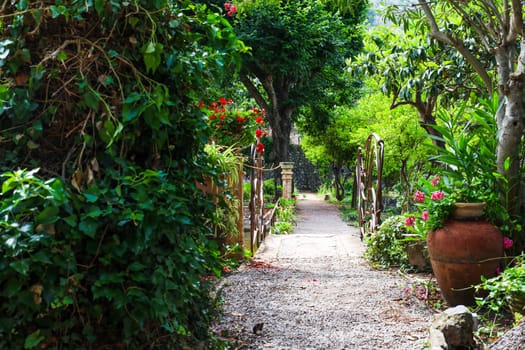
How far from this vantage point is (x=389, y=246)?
519 centimetres

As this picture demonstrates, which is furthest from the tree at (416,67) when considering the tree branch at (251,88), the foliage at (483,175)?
the tree branch at (251,88)

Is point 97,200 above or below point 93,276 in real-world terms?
above

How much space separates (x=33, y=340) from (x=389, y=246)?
14.1 feet

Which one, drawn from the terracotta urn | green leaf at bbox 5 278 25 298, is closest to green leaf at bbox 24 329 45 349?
green leaf at bbox 5 278 25 298

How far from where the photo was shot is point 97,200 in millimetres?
1491

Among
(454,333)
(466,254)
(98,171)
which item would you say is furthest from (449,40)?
(98,171)

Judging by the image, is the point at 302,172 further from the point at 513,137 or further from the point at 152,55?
the point at 152,55

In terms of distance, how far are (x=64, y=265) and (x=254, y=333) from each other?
162 centimetres

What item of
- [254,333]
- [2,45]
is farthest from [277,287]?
[2,45]

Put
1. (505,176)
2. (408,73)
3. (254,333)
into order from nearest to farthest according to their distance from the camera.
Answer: (254,333)
(505,176)
(408,73)

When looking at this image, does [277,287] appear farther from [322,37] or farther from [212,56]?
[322,37]

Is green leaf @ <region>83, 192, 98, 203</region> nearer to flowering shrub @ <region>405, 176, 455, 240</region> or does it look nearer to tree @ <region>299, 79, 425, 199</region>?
flowering shrub @ <region>405, 176, 455, 240</region>

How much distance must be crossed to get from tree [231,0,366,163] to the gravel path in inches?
260

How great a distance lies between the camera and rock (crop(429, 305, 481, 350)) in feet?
7.82
